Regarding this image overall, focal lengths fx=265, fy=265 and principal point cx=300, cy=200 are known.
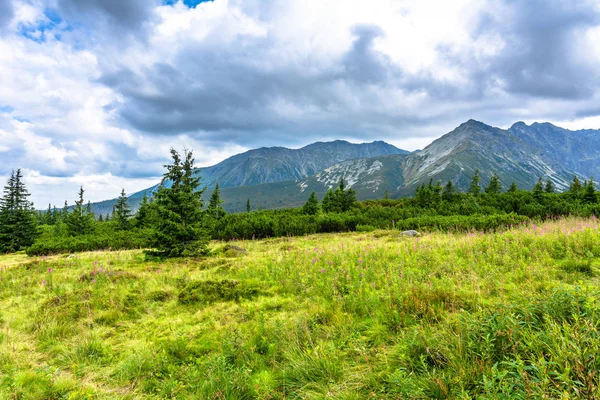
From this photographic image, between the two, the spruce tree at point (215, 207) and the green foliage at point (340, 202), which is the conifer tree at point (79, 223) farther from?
the green foliage at point (340, 202)

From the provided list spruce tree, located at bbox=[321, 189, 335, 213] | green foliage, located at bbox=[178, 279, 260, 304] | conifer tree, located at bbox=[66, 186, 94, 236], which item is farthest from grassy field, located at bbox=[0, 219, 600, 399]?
conifer tree, located at bbox=[66, 186, 94, 236]

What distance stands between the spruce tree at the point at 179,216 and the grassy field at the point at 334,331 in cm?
488

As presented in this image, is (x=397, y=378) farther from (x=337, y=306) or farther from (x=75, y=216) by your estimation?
(x=75, y=216)

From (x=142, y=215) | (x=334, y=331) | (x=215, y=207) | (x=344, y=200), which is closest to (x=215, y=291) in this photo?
(x=334, y=331)

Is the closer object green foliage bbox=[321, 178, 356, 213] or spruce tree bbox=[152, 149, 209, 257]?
spruce tree bbox=[152, 149, 209, 257]

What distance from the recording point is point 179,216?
45.2ft

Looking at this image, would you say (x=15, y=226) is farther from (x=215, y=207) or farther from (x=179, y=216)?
(x=179, y=216)

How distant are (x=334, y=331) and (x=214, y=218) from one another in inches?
1148

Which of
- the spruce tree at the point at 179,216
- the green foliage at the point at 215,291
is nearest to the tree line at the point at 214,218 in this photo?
the spruce tree at the point at 179,216

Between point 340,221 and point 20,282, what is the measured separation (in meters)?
22.6

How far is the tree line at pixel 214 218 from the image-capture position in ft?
46.4

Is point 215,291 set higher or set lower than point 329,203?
lower

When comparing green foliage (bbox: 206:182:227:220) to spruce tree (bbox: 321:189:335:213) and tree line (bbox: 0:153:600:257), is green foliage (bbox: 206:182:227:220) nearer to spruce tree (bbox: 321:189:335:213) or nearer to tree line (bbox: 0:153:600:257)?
tree line (bbox: 0:153:600:257)

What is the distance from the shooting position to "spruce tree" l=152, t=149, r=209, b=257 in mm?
13727
